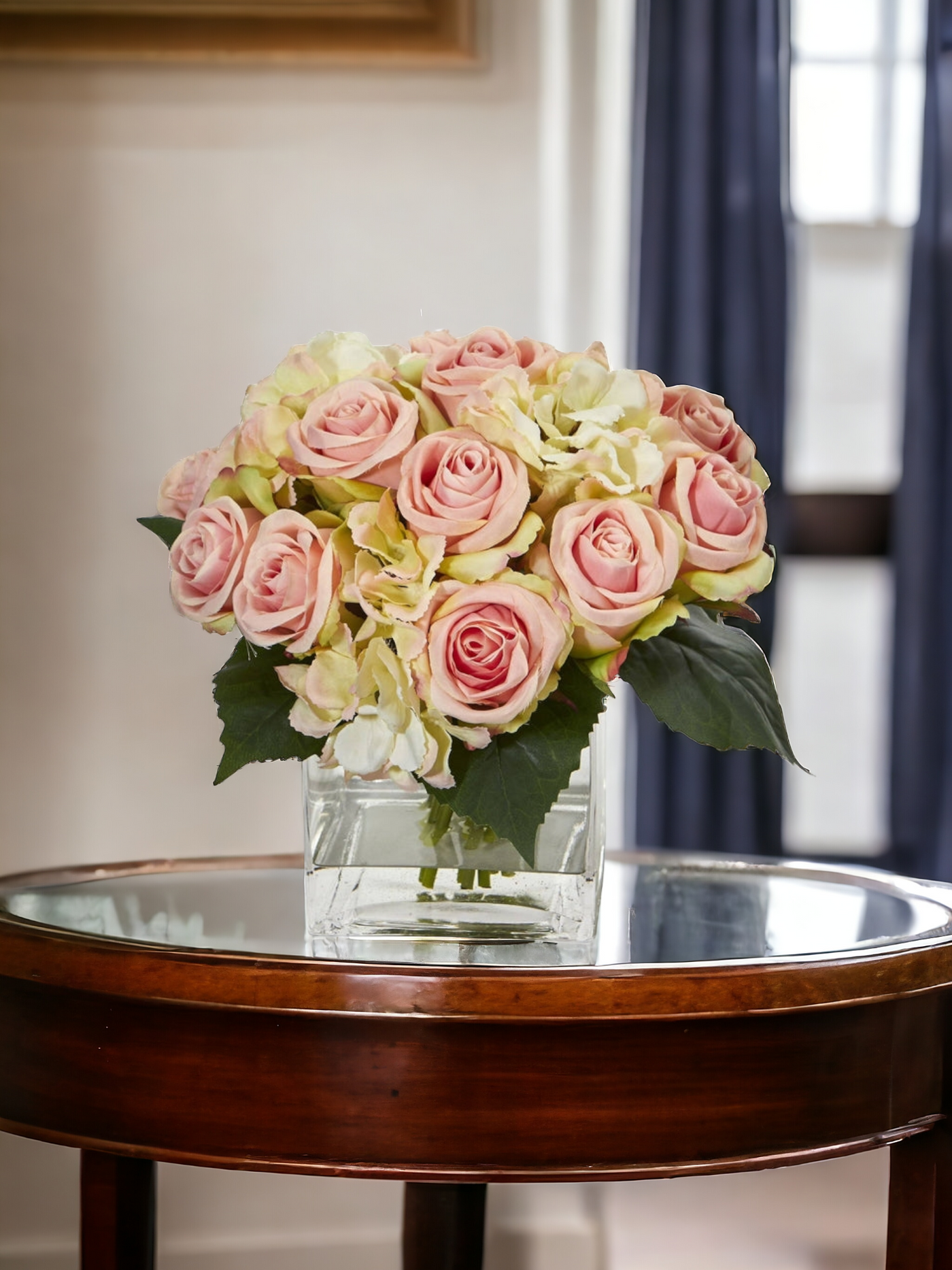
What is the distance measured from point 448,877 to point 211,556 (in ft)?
1.11

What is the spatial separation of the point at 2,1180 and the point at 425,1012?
1.52 metres

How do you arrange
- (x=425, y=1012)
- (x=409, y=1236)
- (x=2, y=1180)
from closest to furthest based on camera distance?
(x=425, y=1012), (x=409, y=1236), (x=2, y=1180)

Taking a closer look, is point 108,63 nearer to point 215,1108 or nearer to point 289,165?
point 289,165

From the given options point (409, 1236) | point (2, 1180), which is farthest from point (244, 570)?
point (2, 1180)

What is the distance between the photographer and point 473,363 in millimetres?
1092

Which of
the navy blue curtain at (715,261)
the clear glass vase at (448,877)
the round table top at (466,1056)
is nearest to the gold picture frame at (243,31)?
the navy blue curtain at (715,261)

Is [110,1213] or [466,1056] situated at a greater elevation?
[466,1056]

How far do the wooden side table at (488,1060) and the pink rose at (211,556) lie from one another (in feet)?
0.89

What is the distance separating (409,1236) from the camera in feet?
5.17

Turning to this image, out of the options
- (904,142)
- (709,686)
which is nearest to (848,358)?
(904,142)

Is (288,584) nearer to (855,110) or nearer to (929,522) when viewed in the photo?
(929,522)

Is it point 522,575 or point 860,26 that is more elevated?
point 860,26

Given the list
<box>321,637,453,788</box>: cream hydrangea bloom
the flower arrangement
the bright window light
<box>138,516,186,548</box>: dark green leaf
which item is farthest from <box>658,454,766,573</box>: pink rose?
the bright window light

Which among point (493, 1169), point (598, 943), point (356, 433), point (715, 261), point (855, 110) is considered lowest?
point (493, 1169)
